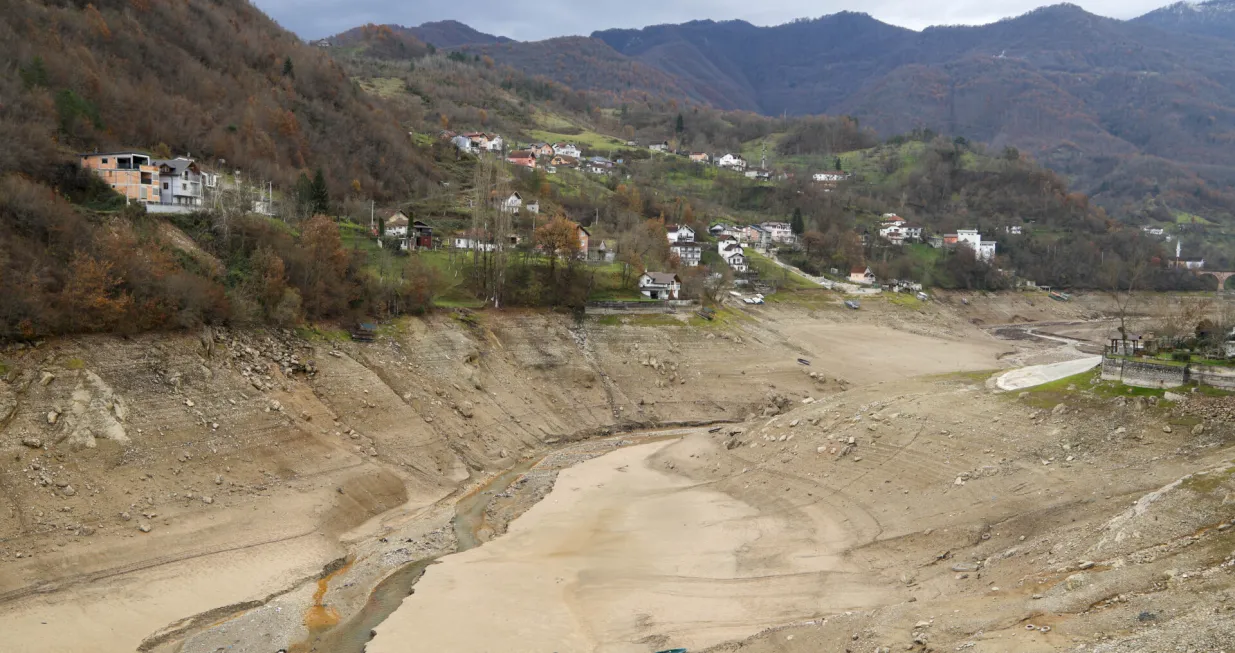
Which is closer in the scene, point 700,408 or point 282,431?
point 282,431

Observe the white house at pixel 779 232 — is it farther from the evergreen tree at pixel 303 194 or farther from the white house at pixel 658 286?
the evergreen tree at pixel 303 194

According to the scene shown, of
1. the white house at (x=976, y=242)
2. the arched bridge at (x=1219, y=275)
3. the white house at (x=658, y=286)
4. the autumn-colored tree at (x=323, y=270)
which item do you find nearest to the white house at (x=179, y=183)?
the autumn-colored tree at (x=323, y=270)

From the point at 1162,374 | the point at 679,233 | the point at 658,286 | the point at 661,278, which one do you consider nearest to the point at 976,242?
the point at 679,233

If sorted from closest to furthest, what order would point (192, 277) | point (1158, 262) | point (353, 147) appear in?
point (192, 277) → point (353, 147) → point (1158, 262)

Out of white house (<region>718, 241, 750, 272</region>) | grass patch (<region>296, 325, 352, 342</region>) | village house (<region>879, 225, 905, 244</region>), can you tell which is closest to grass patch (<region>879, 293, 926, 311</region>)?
white house (<region>718, 241, 750, 272</region>)

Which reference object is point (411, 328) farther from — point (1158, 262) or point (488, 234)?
point (1158, 262)

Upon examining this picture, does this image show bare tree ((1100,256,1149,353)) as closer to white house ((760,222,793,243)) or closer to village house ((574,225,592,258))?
white house ((760,222,793,243))

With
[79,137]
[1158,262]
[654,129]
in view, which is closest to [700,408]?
[79,137]
